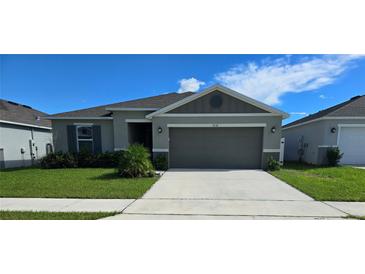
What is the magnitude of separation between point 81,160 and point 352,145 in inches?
636

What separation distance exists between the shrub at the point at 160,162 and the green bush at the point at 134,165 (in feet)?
5.02

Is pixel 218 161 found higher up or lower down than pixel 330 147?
lower down

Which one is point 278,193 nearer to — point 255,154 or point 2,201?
point 255,154

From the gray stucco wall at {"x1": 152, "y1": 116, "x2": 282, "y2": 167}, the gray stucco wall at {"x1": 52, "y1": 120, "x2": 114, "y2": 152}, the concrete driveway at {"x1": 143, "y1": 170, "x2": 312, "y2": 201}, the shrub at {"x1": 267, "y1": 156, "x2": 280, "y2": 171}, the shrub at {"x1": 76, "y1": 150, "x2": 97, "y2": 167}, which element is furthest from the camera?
the gray stucco wall at {"x1": 52, "y1": 120, "x2": 114, "y2": 152}

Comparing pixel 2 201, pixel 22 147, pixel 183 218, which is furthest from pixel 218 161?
pixel 22 147

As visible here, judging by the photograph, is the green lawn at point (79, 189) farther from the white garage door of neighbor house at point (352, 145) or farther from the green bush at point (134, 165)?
the white garage door of neighbor house at point (352, 145)

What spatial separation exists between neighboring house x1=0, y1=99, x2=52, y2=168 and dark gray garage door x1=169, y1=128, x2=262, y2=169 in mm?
9116

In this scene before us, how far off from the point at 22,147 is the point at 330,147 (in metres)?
20.5

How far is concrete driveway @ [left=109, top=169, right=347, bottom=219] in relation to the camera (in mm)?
3594

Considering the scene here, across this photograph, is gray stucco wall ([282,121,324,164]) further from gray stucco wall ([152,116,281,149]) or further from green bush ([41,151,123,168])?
green bush ([41,151,123,168])

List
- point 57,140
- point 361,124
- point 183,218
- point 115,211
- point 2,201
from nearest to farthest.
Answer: point 183,218 < point 115,211 < point 2,201 < point 361,124 < point 57,140

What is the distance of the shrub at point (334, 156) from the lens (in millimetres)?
9305

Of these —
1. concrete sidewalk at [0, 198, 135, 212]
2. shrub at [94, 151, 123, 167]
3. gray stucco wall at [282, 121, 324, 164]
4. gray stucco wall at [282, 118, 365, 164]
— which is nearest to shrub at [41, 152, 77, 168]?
shrub at [94, 151, 123, 167]

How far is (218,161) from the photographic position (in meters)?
8.97
